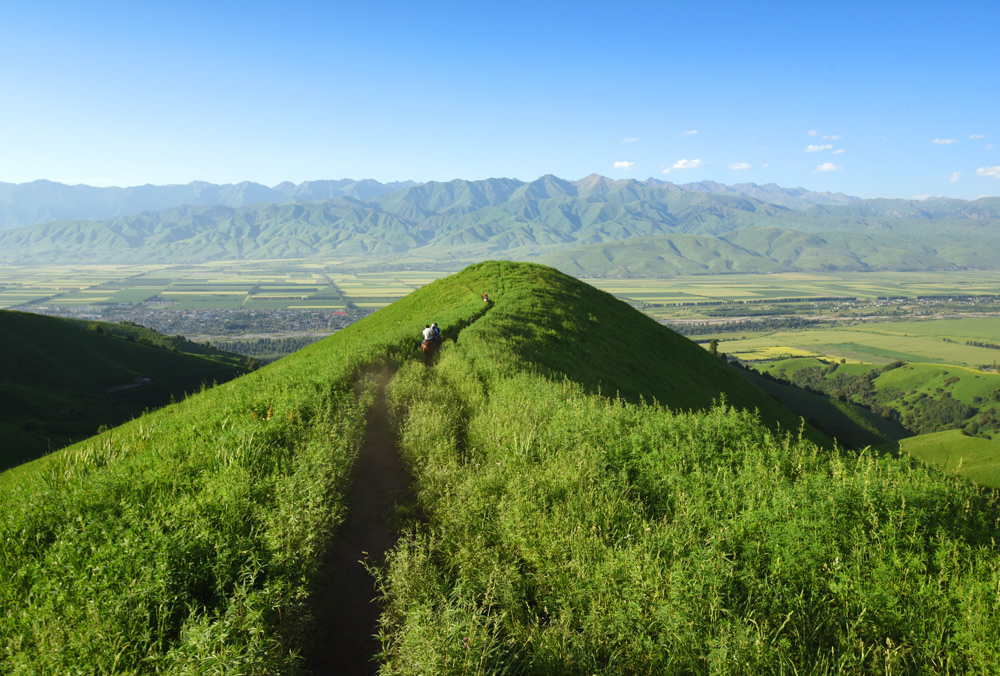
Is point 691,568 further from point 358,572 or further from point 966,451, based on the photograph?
point 966,451

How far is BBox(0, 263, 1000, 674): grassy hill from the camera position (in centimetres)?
495

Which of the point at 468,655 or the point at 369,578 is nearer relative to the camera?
the point at 468,655

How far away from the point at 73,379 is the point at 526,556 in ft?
360

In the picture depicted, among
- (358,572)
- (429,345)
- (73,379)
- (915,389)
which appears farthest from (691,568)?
(915,389)

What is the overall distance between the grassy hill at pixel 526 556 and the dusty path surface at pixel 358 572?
353 mm

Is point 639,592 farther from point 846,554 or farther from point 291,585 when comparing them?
point 291,585

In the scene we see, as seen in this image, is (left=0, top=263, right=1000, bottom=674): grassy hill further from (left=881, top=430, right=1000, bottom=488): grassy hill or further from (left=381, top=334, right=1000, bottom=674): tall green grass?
(left=881, top=430, right=1000, bottom=488): grassy hill

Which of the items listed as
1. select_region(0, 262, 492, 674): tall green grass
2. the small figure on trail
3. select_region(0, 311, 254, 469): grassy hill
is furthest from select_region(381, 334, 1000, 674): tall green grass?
select_region(0, 311, 254, 469): grassy hill

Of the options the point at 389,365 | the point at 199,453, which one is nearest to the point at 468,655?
the point at 199,453

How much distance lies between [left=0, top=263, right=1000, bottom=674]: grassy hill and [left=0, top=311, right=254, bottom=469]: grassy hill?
6363 cm

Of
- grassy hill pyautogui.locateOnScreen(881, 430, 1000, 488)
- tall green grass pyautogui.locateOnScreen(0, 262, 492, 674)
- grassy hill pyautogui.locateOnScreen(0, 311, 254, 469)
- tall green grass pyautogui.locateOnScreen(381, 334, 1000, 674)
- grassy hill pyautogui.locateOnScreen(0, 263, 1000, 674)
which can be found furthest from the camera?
grassy hill pyautogui.locateOnScreen(0, 311, 254, 469)

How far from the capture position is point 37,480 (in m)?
8.53

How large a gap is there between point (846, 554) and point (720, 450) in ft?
11.7

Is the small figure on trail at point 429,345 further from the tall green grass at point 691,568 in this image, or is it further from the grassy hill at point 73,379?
the grassy hill at point 73,379
